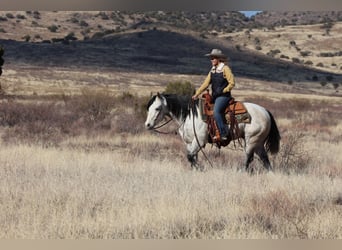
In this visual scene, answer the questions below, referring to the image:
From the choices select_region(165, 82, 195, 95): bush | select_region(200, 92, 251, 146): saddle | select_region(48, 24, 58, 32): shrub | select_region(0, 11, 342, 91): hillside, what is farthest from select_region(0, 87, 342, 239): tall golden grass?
select_region(48, 24, 58, 32): shrub

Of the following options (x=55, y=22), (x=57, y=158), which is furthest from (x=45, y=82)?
(x=55, y=22)

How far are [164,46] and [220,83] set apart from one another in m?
74.9

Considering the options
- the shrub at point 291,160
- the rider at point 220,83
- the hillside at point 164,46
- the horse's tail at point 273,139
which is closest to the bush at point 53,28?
the hillside at point 164,46

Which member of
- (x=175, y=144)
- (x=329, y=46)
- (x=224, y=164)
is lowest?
(x=329, y=46)

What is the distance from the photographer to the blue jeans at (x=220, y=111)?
934 cm

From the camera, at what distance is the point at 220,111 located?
30.9ft

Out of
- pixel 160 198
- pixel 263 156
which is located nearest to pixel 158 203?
pixel 160 198

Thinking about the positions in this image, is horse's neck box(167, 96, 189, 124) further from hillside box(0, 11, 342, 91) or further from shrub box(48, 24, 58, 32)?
shrub box(48, 24, 58, 32)

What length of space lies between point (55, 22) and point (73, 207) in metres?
115

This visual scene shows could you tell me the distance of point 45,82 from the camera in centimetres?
4966

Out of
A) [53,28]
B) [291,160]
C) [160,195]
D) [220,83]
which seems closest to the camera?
[160,195]

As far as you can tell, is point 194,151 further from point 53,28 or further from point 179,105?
point 53,28

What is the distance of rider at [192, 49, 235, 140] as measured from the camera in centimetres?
882

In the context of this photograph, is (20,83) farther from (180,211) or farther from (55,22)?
(55,22)
